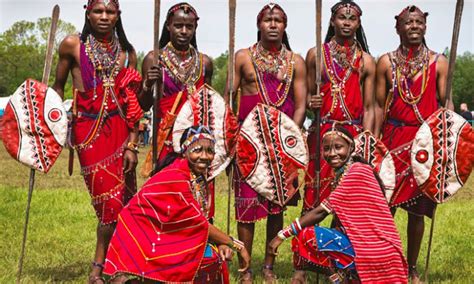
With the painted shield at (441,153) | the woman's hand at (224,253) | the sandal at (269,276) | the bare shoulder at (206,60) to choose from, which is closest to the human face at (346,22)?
the painted shield at (441,153)

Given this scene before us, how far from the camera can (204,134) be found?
4984 millimetres

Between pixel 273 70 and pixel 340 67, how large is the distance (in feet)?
2.00

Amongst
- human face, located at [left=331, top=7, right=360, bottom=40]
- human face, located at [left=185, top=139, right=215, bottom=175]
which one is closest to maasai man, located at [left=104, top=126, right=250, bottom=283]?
human face, located at [left=185, top=139, right=215, bottom=175]

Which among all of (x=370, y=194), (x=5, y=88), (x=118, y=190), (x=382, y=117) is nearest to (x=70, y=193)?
(x=118, y=190)

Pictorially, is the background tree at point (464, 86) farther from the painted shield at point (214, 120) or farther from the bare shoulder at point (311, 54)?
the painted shield at point (214, 120)

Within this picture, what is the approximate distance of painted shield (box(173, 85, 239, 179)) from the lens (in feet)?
19.4

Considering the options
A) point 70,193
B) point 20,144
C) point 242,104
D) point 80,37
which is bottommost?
point 70,193

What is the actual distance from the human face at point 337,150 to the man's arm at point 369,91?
3.33ft

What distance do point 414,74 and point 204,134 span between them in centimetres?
231

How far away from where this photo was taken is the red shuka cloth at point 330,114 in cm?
614

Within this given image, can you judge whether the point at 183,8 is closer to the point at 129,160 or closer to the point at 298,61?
the point at 298,61

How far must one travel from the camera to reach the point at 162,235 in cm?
471

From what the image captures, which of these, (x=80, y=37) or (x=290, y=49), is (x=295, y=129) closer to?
(x=290, y=49)

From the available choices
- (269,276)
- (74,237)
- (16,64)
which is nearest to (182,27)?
(269,276)
